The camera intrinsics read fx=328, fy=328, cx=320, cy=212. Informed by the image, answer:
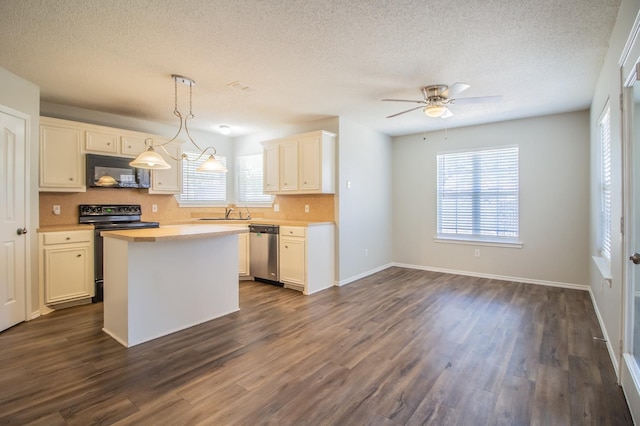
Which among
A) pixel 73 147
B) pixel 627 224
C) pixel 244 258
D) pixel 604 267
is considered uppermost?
pixel 73 147

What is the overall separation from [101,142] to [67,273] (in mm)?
1742

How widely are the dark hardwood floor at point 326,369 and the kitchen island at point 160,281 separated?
0.53ft

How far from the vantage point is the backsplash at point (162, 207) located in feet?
14.0

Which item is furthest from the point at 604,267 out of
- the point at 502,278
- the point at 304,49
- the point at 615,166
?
the point at 304,49

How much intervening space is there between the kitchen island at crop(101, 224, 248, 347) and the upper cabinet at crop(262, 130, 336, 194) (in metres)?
1.64

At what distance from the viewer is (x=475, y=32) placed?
250 centimetres

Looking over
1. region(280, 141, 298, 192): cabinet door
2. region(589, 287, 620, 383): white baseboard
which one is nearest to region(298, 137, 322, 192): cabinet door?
region(280, 141, 298, 192): cabinet door

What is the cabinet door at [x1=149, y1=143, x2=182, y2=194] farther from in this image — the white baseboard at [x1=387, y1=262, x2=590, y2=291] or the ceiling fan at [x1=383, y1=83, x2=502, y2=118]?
the white baseboard at [x1=387, y1=262, x2=590, y2=291]

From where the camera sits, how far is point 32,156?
3.67 meters

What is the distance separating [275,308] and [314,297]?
651mm

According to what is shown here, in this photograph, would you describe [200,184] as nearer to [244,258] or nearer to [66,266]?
[244,258]

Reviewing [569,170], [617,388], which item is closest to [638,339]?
[617,388]

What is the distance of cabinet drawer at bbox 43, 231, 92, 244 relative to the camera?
3711 millimetres

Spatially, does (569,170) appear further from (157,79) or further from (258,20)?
(157,79)
